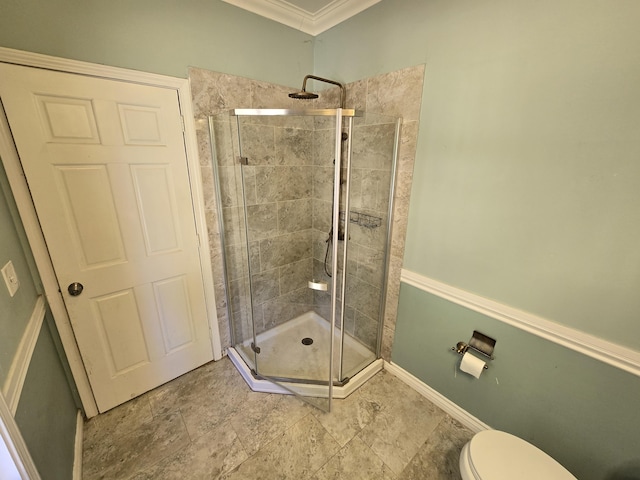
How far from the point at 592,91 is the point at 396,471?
6.43 ft

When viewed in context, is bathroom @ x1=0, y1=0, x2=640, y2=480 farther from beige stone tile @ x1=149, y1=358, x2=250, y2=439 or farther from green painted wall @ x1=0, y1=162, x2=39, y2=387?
beige stone tile @ x1=149, y1=358, x2=250, y2=439

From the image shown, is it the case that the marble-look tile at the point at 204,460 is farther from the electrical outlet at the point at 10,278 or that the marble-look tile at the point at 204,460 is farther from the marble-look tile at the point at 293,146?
the marble-look tile at the point at 293,146

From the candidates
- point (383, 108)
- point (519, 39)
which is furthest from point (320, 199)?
point (519, 39)

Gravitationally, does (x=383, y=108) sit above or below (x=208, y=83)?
below

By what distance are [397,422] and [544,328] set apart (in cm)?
102

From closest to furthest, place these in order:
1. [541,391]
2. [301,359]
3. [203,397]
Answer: [541,391]
[203,397]
[301,359]

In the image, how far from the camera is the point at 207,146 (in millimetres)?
1762

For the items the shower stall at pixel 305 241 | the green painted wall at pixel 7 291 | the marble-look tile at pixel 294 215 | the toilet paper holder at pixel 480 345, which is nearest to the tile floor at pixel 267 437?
the shower stall at pixel 305 241

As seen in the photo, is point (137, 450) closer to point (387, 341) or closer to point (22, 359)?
point (22, 359)

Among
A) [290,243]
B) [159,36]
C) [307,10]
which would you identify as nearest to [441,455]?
[290,243]

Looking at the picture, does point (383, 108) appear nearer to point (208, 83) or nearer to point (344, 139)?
point (344, 139)

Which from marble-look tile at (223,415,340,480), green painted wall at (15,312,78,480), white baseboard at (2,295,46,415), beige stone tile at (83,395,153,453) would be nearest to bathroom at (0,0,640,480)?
marble-look tile at (223,415,340,480)

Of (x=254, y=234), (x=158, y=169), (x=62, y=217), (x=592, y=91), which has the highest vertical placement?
(x=592, y=91)

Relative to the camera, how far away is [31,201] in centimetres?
129
